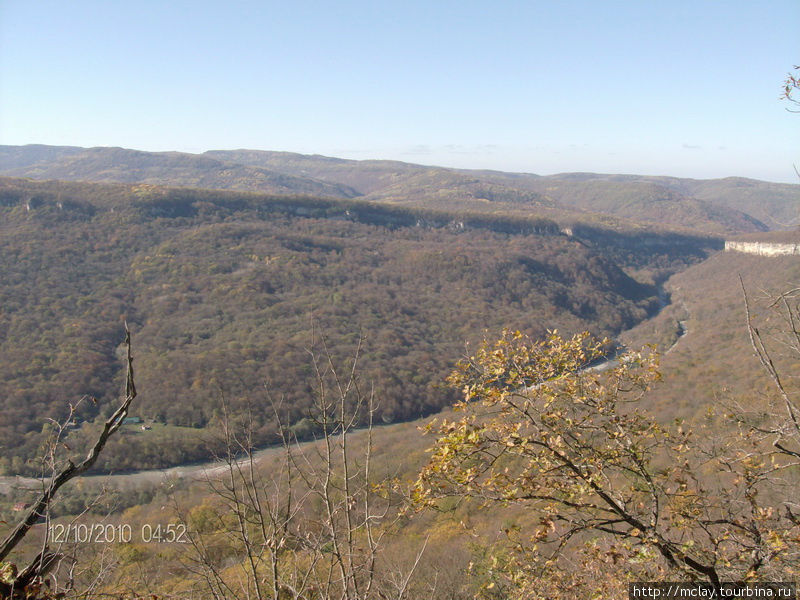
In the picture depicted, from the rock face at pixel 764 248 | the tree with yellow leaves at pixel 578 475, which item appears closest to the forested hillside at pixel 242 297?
the tree with yellow leaves at pixel 578 475

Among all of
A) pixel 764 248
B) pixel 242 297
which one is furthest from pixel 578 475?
pixel 764 248

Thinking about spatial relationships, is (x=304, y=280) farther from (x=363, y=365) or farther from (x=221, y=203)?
(x=221, y=203)

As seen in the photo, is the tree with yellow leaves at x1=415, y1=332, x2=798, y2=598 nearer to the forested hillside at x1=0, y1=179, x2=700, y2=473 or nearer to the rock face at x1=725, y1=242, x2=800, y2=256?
the forested hillside at x1=0, y1=179, x2=700, y2=473

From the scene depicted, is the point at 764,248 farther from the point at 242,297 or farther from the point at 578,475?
the point at 578,475

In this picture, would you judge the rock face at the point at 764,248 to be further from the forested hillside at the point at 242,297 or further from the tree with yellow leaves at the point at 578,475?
the tree with yellow leaves at the point at 578,475

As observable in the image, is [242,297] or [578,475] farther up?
[578,475]

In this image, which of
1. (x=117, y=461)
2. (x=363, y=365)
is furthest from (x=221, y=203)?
(x=117, y=461)
